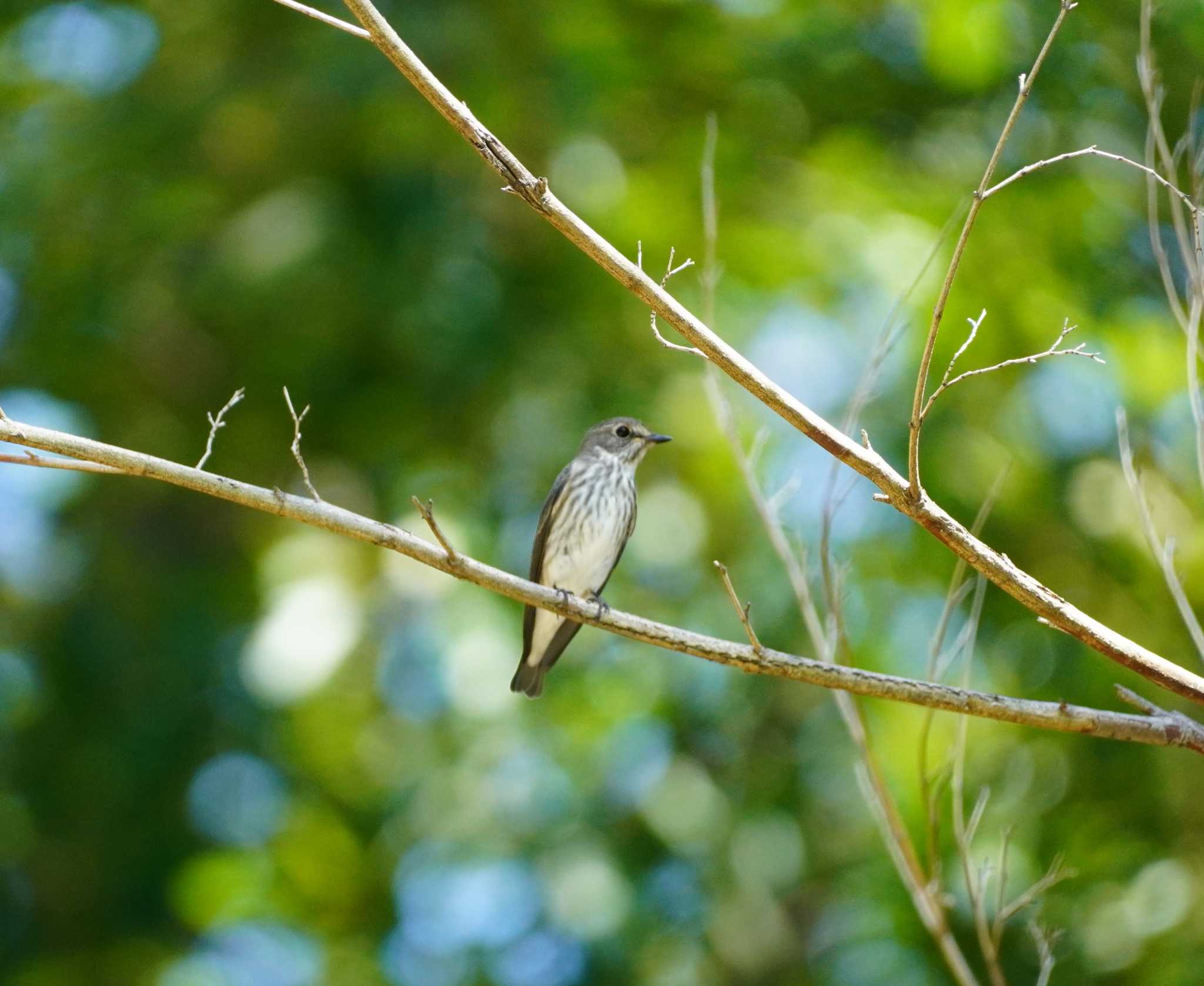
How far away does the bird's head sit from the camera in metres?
5.98

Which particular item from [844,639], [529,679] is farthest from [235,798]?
[844,639]

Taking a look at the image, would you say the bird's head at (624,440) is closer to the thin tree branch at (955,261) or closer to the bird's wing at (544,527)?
the bird's wing at (544,527)

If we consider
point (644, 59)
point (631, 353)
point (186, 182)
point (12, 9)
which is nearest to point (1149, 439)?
point (631, 353)

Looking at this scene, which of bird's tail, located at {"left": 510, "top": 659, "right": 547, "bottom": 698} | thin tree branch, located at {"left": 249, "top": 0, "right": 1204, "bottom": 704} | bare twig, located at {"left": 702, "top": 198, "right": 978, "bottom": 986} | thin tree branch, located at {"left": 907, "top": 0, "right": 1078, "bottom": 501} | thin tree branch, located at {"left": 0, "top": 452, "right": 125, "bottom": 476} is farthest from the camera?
bird's tail, located at {"left": 510, "top": 659, "right": 547, "bottom": 698}

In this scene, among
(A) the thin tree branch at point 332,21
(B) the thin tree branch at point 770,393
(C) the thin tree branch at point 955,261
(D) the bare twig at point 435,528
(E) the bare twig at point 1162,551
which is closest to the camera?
(C) the thin tree branch at point 955,261

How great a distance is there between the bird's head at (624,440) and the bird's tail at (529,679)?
973 millimetres

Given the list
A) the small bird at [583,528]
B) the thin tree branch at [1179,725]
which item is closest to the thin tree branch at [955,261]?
the thin tree branch at [1179,725]

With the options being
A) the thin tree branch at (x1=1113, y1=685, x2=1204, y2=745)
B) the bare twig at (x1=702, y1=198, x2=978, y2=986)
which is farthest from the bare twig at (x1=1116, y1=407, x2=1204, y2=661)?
the bare twig at (x1=702, y1=198, x2=978, y2=986)

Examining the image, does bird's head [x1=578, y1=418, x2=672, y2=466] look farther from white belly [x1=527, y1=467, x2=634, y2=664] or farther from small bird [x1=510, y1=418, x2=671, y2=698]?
white belly [x1=527, y1=467, x2=634, y2=664]

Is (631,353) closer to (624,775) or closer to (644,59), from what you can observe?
(644,59)

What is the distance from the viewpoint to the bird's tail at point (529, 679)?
5703 millimetres

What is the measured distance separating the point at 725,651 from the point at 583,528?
3.00 m

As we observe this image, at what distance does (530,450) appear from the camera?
7.33 m

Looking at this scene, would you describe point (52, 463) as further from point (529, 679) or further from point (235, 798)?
point (235, 798)
